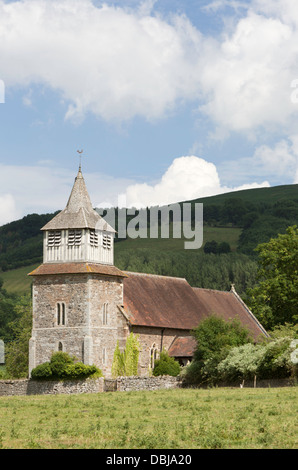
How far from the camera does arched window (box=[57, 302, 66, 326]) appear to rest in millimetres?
50594

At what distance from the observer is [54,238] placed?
52594mm

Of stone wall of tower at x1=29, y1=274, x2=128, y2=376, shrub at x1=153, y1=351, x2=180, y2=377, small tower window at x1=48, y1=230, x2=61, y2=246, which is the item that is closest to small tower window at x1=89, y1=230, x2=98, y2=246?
small tower window at x1=48, y1=230, x2=61, y2=246

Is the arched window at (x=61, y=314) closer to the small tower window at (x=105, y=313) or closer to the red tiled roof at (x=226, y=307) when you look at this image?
the small tower window at (x=105, y=313)

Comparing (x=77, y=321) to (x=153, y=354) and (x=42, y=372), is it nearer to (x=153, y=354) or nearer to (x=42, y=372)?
(x=42, y=372)

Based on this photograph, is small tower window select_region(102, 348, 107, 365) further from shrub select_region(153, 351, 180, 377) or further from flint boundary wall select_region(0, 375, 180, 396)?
shrub select_region(153, 351, 180, 377)

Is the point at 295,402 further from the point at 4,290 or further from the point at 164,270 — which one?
the point at 4,290

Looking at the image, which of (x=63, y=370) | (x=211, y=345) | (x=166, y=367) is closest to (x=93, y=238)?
(x=63, y=370)

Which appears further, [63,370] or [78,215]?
[78,215]

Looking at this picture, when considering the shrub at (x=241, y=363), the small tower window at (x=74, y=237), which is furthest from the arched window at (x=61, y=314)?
the shrub at (x=241, y=363)

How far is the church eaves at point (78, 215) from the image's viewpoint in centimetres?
5206

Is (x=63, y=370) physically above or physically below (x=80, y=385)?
above

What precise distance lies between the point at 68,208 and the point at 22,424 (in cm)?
2915

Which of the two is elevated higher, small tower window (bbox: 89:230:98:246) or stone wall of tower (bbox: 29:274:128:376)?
small tower window (bbox: 89:230:98:246)

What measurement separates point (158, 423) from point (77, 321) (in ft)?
86.2
